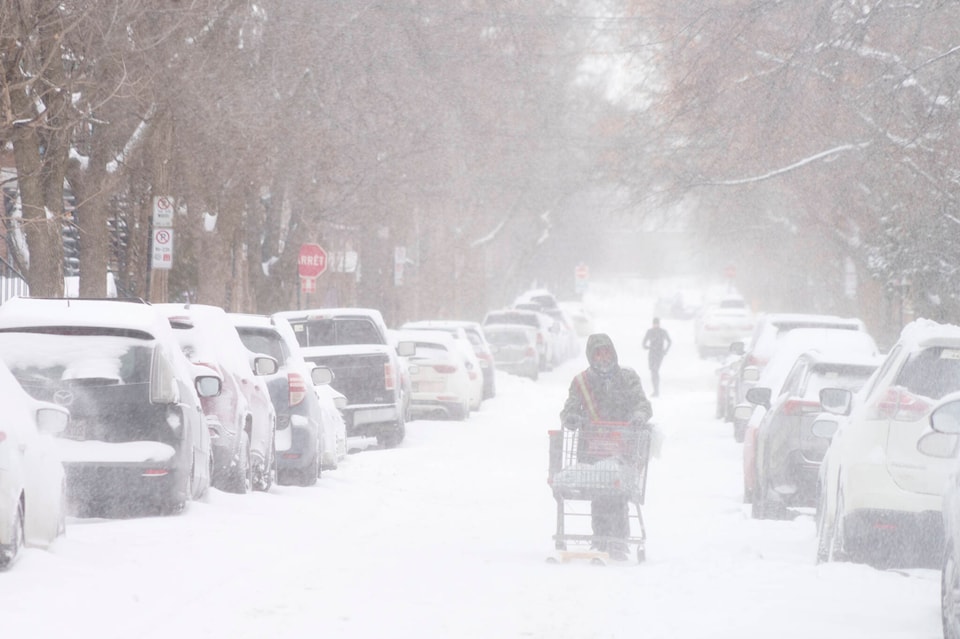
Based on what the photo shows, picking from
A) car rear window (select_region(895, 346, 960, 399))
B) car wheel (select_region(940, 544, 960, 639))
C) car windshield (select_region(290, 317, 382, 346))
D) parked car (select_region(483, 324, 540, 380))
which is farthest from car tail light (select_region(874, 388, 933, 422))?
parked car (select_region(483, 324, 540, 380))

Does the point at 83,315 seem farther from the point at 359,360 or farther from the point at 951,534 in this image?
the point at 359,360

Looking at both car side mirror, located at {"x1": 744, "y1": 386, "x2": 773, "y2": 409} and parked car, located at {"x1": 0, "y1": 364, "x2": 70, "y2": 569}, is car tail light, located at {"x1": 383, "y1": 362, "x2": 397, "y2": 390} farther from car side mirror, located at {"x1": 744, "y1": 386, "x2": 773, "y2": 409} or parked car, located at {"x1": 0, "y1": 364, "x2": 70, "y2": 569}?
parked car, located at {"x1": 0, "y1": 364, "x2": 70, "y2": 569}

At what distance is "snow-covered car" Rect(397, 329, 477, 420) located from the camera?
28938 millimetres

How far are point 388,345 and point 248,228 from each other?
10547 millimetres

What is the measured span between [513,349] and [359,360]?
22531mm

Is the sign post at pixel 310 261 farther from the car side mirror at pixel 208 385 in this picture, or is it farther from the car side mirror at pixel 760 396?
the car side mirror at pixel 208 385

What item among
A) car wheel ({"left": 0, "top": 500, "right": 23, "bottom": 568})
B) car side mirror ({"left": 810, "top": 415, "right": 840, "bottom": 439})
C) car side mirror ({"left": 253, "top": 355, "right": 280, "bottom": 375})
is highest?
car side mirror ({"left": 253, "top": 355, "right": 280, "bottom": 375})

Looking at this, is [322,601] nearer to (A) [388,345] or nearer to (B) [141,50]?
(B) [141,50]

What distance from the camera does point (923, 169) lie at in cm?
1980

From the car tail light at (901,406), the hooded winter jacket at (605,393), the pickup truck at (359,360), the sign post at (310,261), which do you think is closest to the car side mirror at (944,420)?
the car tail light at (901,406)

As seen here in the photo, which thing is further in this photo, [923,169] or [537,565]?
[923,169]

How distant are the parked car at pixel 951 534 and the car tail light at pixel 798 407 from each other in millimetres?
5334

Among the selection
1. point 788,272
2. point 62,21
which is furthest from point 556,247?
point 62,21

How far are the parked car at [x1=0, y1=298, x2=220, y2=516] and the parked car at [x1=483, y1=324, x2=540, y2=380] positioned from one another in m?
32.6
